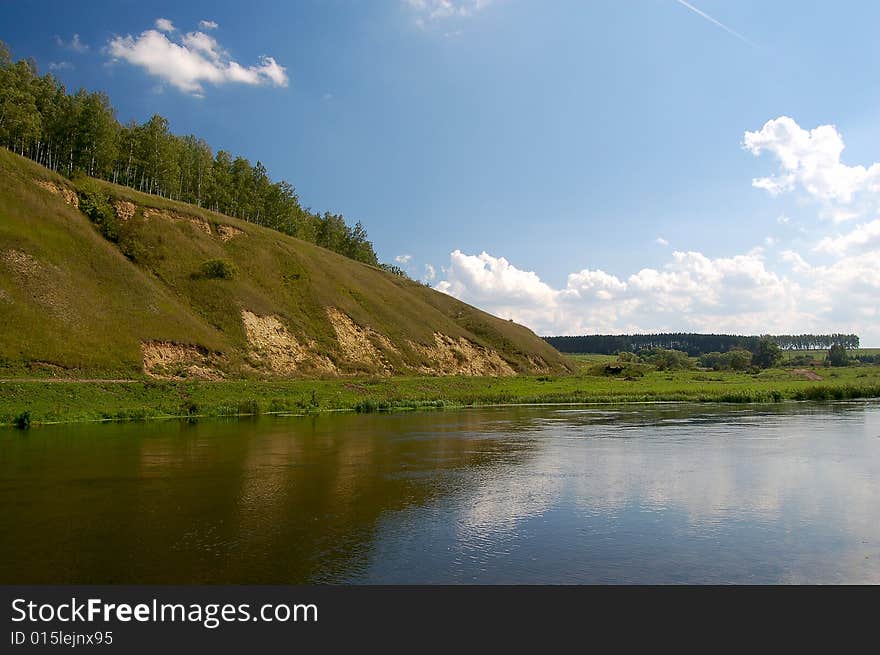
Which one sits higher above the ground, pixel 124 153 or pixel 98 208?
pixel 124 153

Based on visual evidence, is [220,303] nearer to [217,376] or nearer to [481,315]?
[217,376]

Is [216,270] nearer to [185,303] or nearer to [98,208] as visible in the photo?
[185,303]

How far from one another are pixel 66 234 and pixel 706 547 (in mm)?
80782

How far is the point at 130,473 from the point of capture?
26594mm

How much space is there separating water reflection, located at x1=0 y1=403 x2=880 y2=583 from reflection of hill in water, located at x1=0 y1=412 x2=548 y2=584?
3.5 inches

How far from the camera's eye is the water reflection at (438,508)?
47.6ft

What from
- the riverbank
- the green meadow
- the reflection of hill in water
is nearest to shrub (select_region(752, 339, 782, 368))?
the green meadow

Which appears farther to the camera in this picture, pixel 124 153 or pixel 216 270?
pixel 124 153

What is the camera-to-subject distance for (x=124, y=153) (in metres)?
105

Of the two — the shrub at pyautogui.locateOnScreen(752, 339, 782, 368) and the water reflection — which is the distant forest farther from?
the shrub at pyautogui.locateOnScreen(752, 339, 782, 368)

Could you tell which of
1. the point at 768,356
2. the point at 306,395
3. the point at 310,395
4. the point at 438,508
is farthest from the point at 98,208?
the point at 768,356

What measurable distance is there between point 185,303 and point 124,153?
39271mm

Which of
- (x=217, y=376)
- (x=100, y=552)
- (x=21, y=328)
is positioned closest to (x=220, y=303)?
(x=217, y=376)

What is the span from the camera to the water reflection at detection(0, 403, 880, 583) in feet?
47.6
